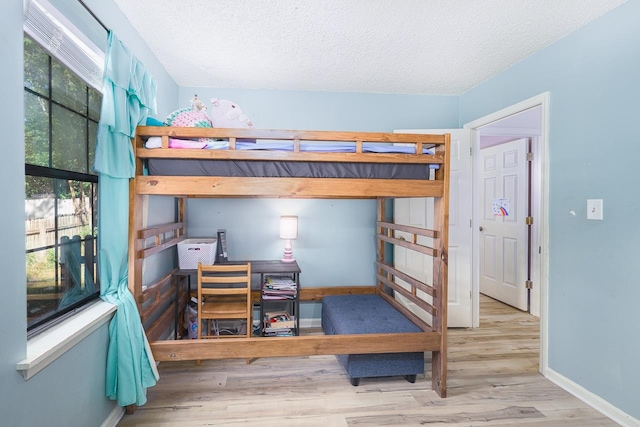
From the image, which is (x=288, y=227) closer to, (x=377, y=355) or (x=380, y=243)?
(x=380, y=243)

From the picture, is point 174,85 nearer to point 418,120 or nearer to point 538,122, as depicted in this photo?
point 418,120

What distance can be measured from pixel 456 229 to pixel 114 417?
301cm

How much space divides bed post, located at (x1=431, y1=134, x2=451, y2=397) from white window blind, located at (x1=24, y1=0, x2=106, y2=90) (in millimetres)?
2029

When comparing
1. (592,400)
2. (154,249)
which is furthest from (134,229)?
(592,400)

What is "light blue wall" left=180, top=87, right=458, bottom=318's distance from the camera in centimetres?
310

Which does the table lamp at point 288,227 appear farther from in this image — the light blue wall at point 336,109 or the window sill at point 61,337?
the window sill at point 61,337

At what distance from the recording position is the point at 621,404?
1.81 metres

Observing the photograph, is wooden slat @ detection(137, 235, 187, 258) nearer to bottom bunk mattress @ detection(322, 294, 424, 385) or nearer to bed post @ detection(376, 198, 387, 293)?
bottom bunk mattress @ detection(322, 294, 424, 385)

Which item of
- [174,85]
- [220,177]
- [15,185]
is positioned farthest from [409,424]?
[174,85]

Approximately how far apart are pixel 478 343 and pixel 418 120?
2.25 metres

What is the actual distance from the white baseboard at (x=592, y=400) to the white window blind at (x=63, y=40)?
3421 mm

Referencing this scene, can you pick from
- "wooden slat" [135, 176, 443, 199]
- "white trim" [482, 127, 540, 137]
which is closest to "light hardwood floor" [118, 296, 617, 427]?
"wooden slat" [135, 176, 443, 199]

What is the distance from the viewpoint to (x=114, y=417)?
1.76 meters

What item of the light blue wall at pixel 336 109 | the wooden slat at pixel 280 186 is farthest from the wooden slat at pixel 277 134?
the light blue wall at pixel 336 109
